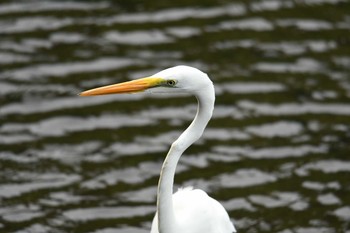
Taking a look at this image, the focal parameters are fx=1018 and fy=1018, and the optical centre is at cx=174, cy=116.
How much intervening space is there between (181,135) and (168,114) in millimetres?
3490

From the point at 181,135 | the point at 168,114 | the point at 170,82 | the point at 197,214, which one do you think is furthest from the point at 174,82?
the point at 168,114

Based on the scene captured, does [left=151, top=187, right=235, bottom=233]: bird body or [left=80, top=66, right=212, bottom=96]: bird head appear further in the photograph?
[left=151, top=187, right=235, bottom=233]: bird body

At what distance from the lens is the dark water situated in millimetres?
9344

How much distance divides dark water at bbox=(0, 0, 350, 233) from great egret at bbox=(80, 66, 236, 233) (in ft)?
4.45

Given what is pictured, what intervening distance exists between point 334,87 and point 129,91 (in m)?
4.65

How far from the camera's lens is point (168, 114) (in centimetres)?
1065

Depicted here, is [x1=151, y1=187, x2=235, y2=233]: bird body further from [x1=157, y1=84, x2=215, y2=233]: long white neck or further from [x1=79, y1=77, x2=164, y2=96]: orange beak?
[x1=79, y1=77, x2=164, y2=96]: orange beak

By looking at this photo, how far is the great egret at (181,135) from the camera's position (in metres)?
6.87

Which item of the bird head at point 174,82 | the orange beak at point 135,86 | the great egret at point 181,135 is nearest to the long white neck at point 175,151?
the great egret at point 181,135

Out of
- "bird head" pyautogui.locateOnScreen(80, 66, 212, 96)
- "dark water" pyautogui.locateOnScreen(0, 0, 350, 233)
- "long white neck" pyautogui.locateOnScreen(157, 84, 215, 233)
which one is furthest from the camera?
"dark water" pyautogui.locateOnScreen(0, 0, 350, 233)

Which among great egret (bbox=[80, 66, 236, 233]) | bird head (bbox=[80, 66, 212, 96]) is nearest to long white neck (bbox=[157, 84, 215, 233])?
great egret (bbox=[80, 66, 236, 233])

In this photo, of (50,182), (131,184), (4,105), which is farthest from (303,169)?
(4,105)

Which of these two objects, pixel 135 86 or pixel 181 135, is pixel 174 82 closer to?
pixel 135 86

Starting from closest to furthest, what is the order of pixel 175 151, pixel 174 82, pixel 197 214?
1. pixel 174 82
2. pixel 175 151
3. pixel 197 214
